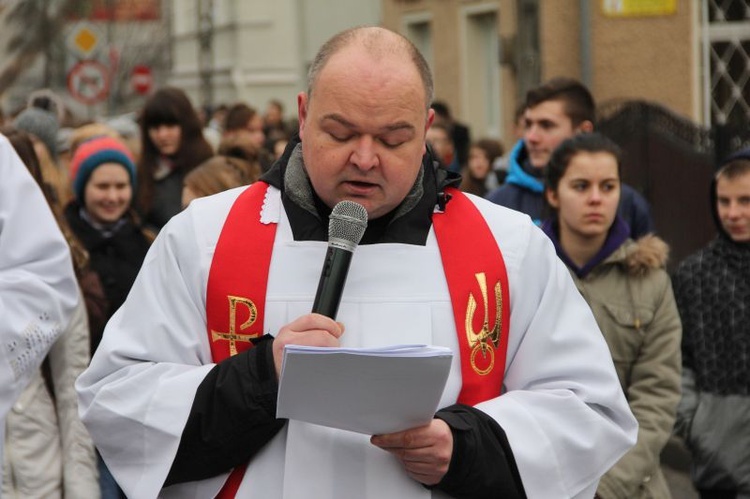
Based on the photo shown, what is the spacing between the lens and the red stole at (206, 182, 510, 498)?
344 cm

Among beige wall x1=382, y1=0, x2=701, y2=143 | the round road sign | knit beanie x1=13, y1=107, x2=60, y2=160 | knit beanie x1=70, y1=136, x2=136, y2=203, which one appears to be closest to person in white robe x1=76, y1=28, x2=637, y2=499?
knit beanie x1=70, y1=136, x2=136, y2=203

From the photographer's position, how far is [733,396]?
19.2ft

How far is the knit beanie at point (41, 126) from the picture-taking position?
8750mm

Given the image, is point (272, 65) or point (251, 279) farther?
point (272, 65)

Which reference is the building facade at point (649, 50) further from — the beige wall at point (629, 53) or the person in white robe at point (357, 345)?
the person in white robe at point (357, 345)

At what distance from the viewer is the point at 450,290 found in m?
3.47

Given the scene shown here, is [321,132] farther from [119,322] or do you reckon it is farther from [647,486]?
[647,486]

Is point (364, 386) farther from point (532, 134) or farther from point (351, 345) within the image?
point (532, 134)

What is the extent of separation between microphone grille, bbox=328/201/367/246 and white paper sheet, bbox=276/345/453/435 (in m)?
0.32

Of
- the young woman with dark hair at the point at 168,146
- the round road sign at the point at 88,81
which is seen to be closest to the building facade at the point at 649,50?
the round road sign at the point at 88,81

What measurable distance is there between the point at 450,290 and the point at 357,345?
255 millimetres

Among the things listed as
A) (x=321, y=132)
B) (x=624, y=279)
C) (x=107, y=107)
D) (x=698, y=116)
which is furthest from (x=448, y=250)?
(x=107, y=107)

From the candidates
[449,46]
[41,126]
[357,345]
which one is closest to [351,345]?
[357,345]

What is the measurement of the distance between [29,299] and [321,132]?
5.41 ft
